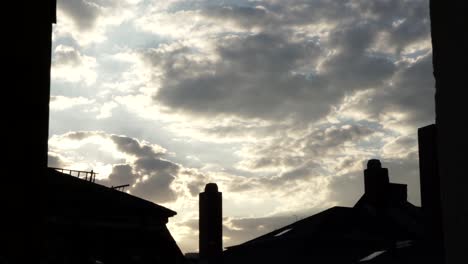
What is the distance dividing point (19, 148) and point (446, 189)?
25.4 ft

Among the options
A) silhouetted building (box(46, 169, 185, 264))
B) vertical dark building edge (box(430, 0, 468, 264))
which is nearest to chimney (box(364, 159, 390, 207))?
silhouetted building (box(46, 169, 185, 264))

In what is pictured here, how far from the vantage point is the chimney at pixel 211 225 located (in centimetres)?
2894

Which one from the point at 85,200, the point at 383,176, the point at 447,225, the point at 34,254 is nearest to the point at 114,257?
the point at 85,200

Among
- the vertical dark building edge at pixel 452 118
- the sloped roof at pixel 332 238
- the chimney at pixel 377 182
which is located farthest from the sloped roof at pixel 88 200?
the vertical dark building edge at pixel 452 118

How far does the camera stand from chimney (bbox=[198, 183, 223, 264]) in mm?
28938

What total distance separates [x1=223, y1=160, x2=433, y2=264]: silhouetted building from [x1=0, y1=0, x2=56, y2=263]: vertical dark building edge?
70.0 ft

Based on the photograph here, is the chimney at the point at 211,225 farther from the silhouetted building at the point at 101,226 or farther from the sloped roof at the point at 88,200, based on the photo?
the sloped roof at the point at 88,200

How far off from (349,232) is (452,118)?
29.4 metres

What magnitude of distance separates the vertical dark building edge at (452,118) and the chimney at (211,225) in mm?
28047

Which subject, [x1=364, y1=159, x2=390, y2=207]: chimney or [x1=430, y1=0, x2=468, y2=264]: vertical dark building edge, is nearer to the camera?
[x1=430, y1=0, x2=468, y2=264]: vertical dark building edge

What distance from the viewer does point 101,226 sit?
1983 centimetres

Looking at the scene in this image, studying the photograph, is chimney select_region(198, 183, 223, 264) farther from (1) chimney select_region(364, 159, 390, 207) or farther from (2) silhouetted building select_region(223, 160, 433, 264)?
(1) chimney select_region(364, 159, 390, 207)

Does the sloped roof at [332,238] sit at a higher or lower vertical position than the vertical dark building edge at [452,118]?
higher

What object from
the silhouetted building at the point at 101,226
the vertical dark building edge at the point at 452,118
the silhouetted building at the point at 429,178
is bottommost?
the vertical dark building edge at the point at 452,118
